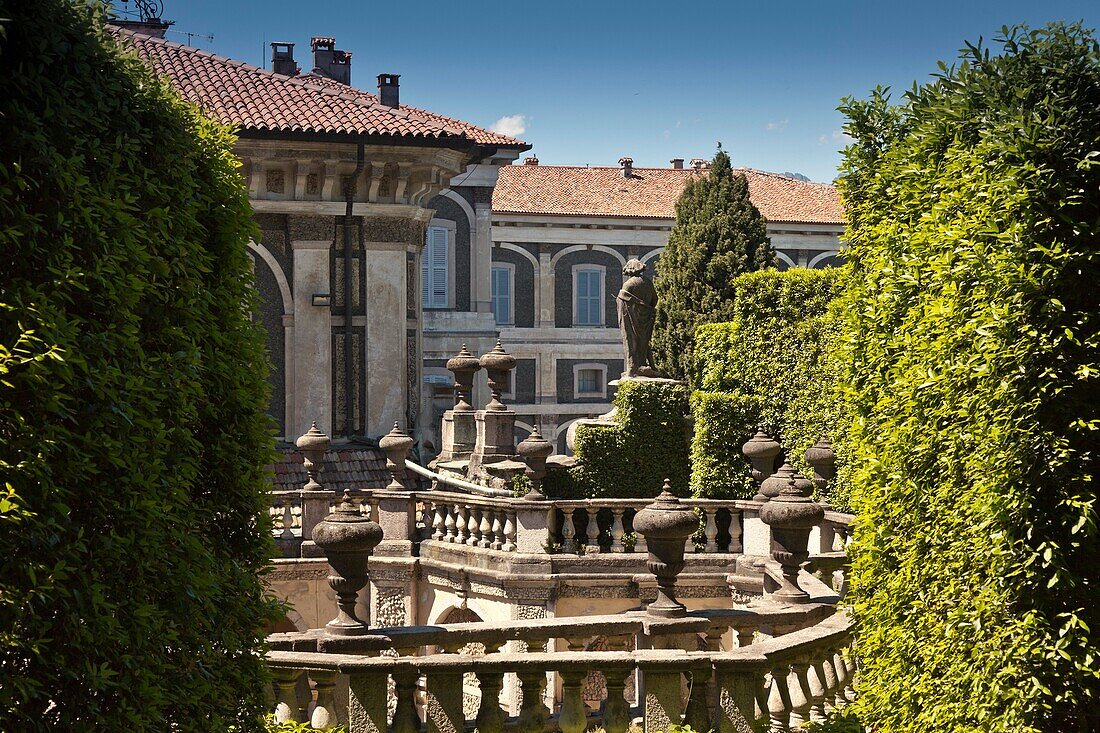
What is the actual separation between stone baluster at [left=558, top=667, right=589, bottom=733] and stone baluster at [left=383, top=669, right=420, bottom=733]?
93 centimetres

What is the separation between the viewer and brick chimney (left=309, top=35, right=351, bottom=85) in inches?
1125

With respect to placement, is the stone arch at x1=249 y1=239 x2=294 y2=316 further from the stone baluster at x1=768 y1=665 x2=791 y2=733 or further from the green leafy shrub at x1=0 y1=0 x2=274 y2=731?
the green leafy shrub at x1=0 y1=0 x2=274 y2=731

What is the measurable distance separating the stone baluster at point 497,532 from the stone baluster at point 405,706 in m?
8.55

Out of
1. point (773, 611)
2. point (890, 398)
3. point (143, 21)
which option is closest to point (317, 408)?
point (143, 21)

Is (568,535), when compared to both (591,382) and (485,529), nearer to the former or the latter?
(485,529)

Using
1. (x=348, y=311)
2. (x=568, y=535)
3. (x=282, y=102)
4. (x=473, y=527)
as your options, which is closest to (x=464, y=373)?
(x=348, y=311)

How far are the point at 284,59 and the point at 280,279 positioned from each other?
9124 mm

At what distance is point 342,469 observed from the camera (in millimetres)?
20125

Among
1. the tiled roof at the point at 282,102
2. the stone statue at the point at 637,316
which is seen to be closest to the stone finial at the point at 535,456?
the stone statue at the point at 637,316

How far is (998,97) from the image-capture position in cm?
549

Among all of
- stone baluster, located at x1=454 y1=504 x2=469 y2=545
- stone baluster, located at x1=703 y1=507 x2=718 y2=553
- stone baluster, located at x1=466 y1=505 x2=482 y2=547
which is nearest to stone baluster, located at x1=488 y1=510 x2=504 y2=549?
stone baluster, located at x1=466 y1=505 x2=482 y2=547

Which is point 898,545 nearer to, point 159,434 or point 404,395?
point 159,434

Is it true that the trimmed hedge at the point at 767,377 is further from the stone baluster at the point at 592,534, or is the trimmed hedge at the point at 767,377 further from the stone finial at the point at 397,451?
the stone finial at the point at 397,451

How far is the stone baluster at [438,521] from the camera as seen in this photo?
1648 centimetres
